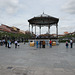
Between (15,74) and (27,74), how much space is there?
1.77ft

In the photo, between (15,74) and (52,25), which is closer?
(15,74)

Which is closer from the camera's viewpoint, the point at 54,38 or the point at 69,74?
the point at 69,74

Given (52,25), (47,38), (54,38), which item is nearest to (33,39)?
(47,38)

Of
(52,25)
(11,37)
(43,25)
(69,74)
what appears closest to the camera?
(69,74)

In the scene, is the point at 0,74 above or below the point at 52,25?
below

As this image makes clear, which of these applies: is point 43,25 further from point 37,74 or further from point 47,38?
point 37,74

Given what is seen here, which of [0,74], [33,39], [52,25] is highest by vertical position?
[52,25]

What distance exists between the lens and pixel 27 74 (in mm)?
4262

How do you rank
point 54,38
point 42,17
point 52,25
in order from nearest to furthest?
point 42,17
point 54,38
point 52,25

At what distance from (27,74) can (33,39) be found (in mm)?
19530

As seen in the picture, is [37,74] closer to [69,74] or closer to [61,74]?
[61,74]

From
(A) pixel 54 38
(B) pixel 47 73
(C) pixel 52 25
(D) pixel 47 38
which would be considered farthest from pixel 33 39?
(B) pixel 47 73

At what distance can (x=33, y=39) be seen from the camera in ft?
77.9

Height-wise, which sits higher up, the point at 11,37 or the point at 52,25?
the point at 52,25
